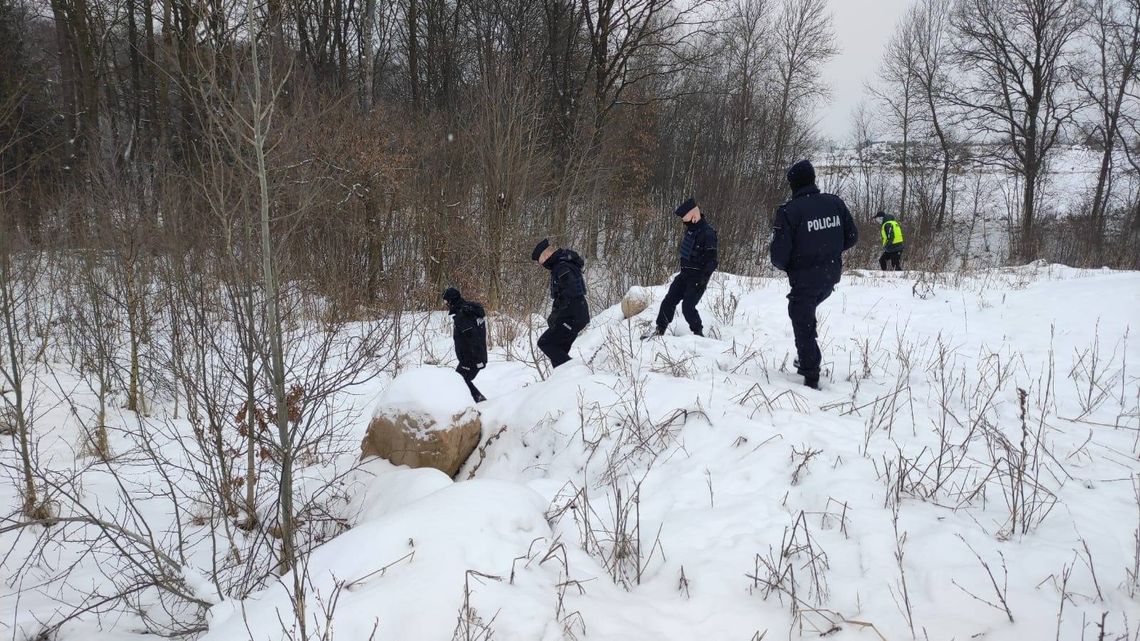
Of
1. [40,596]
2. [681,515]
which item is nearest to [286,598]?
[681,515]

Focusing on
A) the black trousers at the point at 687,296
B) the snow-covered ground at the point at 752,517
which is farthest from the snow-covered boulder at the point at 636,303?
the snow-covered ground at the point at 752,517

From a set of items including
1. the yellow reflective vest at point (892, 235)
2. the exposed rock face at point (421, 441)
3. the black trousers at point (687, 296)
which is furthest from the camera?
the yellow reflective vest at point (892, 235)

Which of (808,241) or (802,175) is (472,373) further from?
(802,175)

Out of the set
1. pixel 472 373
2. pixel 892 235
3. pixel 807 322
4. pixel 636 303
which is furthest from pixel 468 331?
pixel 892 235

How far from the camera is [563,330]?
617 centimetres

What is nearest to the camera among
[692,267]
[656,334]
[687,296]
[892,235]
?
[692,267]

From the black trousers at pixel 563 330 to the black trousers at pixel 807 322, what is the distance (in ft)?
7.57

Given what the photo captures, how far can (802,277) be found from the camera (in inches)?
172

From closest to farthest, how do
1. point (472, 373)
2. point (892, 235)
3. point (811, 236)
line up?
point (811, 236), point (472, 373), point (892, 235)

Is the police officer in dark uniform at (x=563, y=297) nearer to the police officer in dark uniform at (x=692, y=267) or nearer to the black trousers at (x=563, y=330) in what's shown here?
the black trousers at (x=563, y=330)

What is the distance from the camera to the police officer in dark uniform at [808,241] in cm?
427

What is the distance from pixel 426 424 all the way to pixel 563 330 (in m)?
2.10

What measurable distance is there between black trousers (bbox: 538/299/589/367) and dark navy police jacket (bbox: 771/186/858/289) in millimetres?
2331

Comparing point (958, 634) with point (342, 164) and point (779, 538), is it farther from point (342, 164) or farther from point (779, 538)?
point (342, 164)
